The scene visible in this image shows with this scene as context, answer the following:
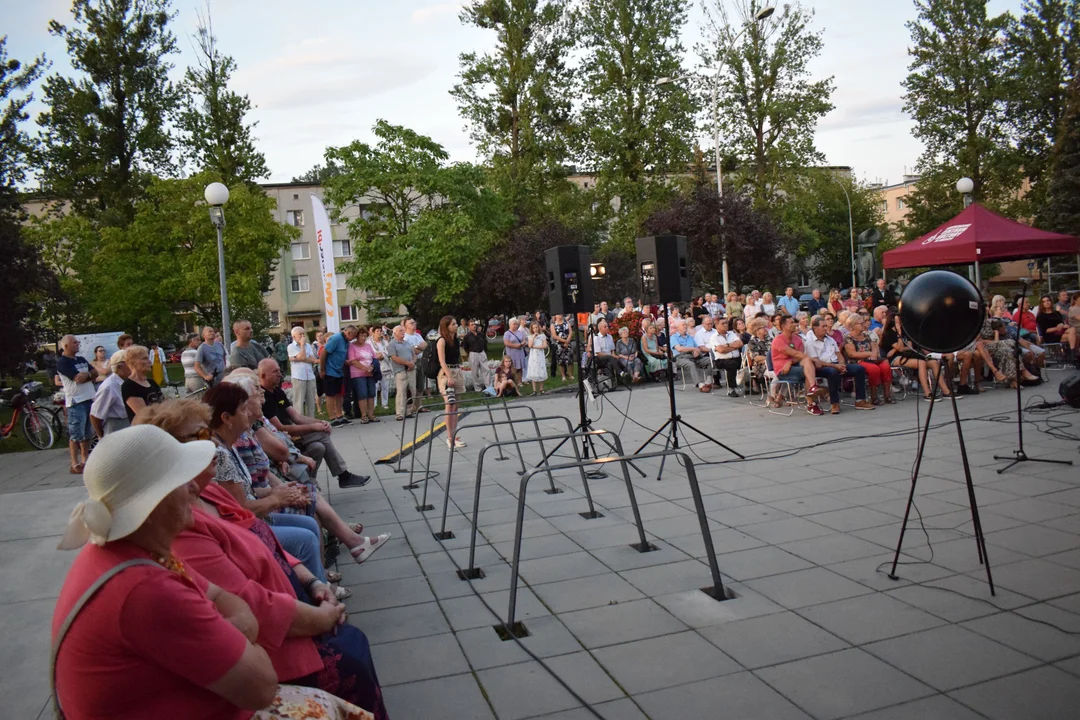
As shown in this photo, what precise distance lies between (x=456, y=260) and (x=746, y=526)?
29.2 meters

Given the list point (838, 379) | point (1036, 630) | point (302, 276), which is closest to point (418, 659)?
point (1036, 630)

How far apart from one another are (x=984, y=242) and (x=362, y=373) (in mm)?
10559

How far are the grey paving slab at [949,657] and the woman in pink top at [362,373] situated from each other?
11.6 metres

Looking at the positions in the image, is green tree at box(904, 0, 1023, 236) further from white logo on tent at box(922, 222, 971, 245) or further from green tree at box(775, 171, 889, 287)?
white logo on tent at box(922, 222, 971, 245)

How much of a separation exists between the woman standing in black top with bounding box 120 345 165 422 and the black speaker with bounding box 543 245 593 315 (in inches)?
180

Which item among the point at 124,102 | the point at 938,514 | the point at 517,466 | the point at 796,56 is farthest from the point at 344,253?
the point at 938,514

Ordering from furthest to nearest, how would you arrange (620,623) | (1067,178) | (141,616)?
1. (1067,178)
2. (620,623)
3. (141,616)

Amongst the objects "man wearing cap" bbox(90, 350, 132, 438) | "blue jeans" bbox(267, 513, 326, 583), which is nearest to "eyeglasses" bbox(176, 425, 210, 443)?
"blue jeans" bbox(267, 513, 326, 583)

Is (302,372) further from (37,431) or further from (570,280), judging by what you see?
(570,280)

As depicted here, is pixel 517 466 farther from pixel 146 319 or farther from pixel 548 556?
pixel 146 319

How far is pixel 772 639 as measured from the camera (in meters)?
3.96

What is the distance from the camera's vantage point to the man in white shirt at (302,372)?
1323 centimetres

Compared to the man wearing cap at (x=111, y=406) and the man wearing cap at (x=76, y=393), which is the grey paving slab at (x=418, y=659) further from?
the man wearing cap at (x=76, y=393)

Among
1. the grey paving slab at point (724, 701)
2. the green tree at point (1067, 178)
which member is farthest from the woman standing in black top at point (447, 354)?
the green tree at point (1067, 178)
